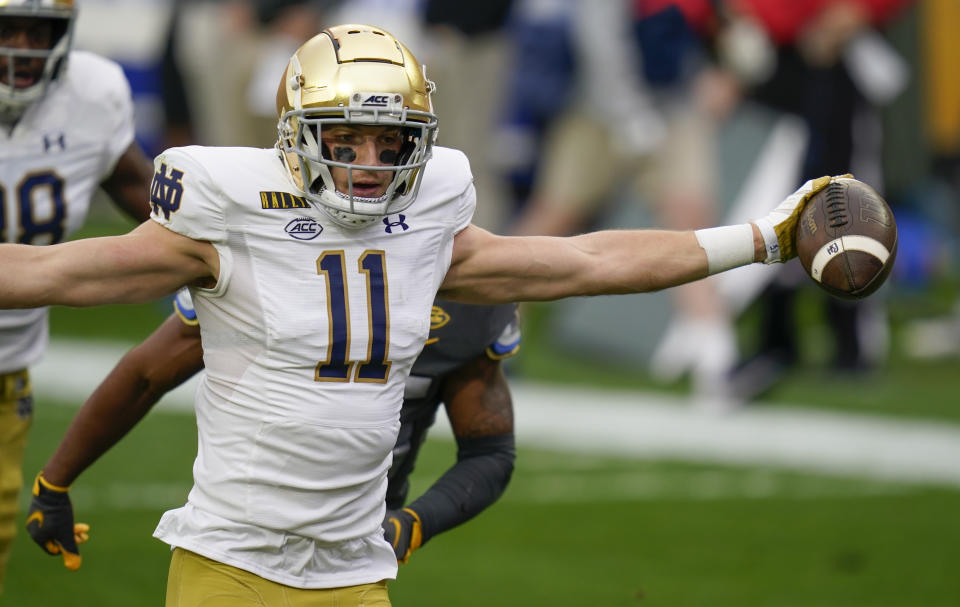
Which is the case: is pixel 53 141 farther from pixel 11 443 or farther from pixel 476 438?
pixel 476 438

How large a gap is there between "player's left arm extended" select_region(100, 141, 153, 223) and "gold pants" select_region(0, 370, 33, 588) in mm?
517

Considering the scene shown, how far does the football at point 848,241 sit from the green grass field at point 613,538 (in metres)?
2.14

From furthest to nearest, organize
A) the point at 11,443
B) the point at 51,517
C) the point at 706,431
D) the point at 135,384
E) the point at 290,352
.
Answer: the point at 706,431, the point at 11,443, the point at 51,517, the point at 135,384, the point at 290,352

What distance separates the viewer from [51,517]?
324 centimetres

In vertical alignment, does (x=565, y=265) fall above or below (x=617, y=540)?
above

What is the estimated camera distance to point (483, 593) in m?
4.80

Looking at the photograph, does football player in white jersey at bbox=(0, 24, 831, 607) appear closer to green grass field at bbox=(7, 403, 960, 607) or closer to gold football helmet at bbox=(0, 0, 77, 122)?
gold football helmet at bbox=(0, 0, 77, 122)

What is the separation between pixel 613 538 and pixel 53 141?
2623 mm

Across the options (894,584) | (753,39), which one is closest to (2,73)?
(894,584)

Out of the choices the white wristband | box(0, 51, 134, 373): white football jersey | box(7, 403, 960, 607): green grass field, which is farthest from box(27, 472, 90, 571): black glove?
the white wristband

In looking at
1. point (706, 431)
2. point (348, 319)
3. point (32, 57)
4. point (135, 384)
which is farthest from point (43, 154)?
point (706, 431)

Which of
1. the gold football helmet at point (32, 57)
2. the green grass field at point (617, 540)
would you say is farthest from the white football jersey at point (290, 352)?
the green grass field at point (617, 540)

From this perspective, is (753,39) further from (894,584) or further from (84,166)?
(84,166)

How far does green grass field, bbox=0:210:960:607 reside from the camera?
4801mm
